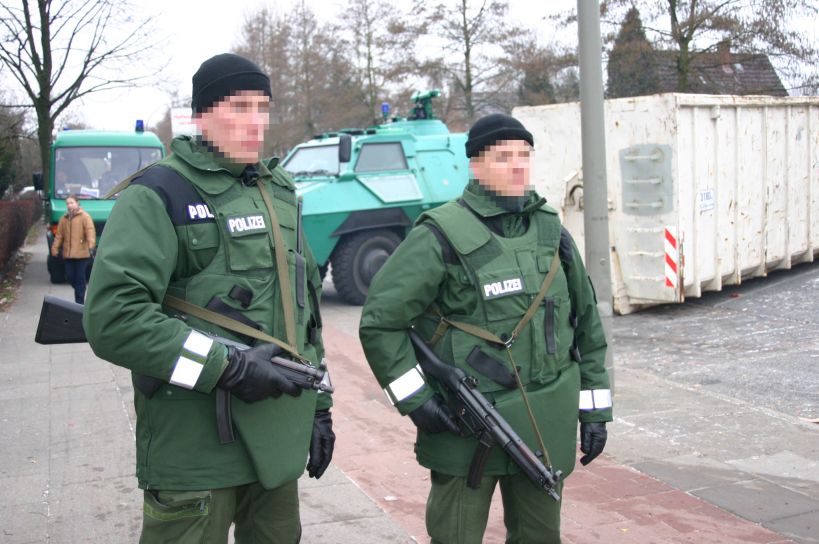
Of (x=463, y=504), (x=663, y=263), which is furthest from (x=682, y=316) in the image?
(x=463, y=504)

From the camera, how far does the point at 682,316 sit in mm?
10062

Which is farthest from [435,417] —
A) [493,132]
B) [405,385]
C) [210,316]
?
[493,132]

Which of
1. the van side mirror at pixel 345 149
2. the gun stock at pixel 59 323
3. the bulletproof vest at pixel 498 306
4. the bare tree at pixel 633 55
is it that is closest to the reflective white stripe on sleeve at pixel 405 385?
the bulletproof vest at pixel 498 306

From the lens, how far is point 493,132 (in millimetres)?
2861

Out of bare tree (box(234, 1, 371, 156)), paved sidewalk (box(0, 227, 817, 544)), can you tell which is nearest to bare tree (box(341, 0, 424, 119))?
bare tree (box(234, 1, 371, 156))

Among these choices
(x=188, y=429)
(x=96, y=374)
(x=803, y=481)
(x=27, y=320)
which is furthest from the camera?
(x=27, y=320)

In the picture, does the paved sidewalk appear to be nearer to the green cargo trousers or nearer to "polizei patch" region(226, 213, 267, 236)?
the green cargo trousers

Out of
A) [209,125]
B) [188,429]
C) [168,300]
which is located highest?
[209,125]

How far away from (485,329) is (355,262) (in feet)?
28.2

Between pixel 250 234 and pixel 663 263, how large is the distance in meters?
7.82

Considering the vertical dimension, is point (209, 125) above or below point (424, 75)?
below

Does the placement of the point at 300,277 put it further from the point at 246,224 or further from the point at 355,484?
the point at 355,484

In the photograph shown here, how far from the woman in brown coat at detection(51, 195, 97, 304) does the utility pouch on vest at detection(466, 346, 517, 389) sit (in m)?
9.87

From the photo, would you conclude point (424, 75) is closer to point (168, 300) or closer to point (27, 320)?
point (27, 320)
